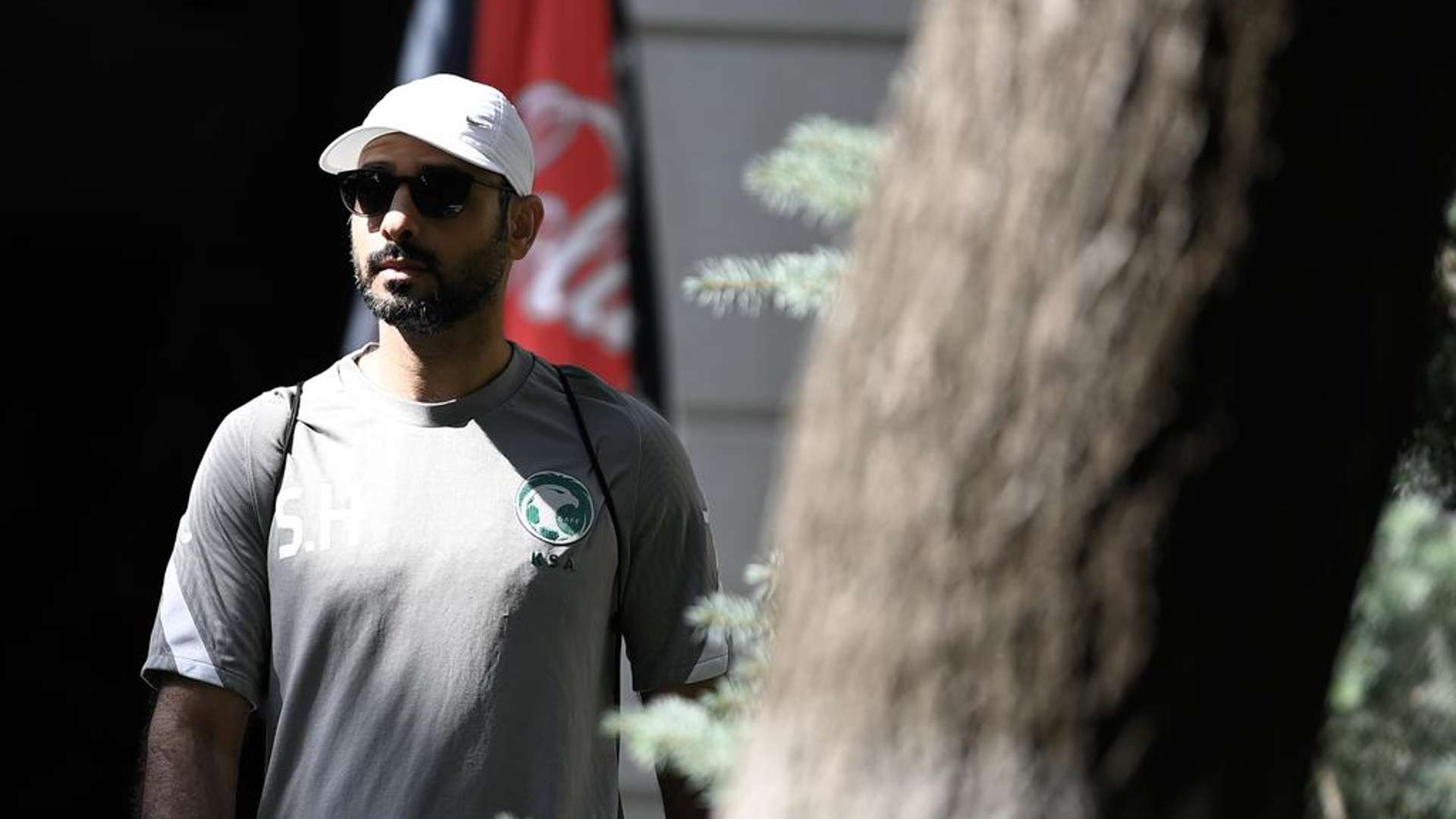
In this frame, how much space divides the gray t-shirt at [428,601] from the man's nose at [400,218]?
0.82 feet

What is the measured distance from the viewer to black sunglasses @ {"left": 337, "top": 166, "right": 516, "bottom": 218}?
321 cm

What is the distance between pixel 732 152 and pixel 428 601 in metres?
4.83

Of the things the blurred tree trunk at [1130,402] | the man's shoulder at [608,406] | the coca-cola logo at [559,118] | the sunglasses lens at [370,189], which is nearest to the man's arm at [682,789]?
the man's shoulder at [608,406]

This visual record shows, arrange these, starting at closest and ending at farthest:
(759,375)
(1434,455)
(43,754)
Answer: (1434,455), (43,754), (759,375)

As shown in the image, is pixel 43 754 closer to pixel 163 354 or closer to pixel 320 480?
pixel 163 354

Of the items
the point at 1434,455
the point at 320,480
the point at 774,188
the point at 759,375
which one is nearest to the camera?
the point at 1434,455

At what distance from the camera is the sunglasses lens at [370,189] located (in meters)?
3.21

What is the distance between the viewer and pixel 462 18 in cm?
669

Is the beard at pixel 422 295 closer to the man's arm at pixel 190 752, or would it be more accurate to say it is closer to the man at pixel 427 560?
the man at pixel 427 560

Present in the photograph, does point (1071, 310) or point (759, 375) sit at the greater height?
point (1071, 310)

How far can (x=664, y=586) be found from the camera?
3.14m

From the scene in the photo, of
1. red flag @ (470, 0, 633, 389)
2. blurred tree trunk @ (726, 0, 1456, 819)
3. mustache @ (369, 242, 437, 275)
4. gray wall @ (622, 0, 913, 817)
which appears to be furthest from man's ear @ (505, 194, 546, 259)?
gray wall @ (622, 0, 913, 817)

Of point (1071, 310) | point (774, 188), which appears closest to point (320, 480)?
point (774, 188)

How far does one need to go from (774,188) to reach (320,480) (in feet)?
2.90
